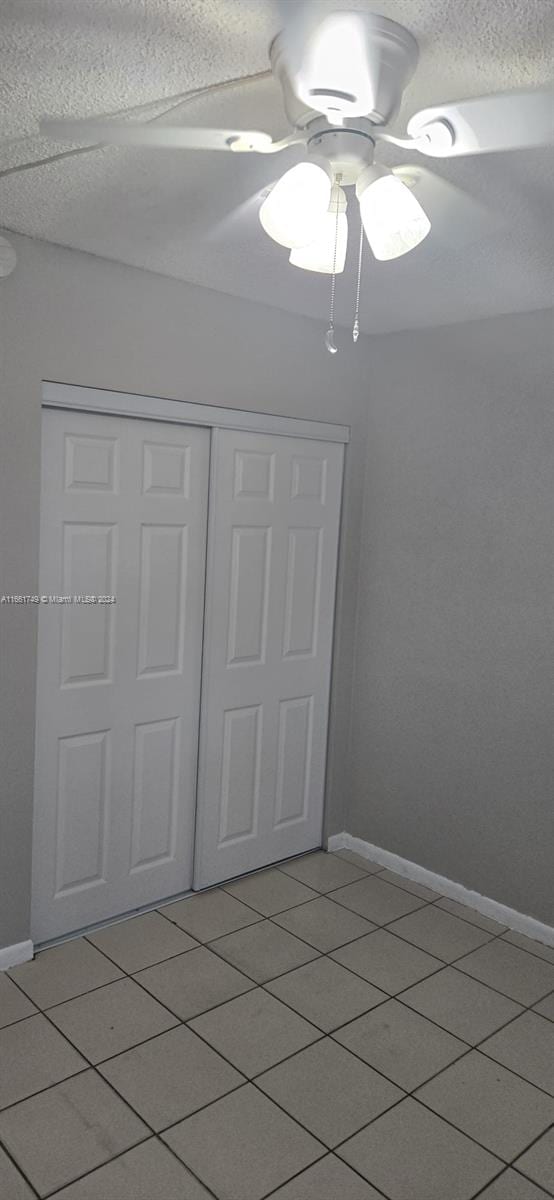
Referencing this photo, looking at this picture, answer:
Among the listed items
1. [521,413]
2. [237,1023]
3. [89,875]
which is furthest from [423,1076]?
[521,413]

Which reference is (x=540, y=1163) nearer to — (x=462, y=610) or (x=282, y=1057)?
(x=282, y=1057)

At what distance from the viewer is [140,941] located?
310 cm

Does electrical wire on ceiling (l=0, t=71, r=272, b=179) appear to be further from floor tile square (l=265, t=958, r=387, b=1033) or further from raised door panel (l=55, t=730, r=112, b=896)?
floor tile square (l=265, t=958, r=387, b=1033)

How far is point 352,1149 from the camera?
2180mm

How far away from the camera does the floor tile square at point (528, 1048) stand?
8.27 ft

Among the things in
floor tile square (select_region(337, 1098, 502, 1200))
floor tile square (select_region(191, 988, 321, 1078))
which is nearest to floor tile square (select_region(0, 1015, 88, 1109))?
floor tile square (select_region(191, 988, 321, 1078))

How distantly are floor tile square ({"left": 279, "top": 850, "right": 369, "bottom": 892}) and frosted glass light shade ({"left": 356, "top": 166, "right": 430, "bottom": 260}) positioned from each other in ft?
8.96

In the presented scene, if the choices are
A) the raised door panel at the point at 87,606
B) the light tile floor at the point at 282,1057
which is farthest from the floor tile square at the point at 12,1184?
the raised door panel at the point at 87,606

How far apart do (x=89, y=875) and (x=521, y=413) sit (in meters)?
2.35

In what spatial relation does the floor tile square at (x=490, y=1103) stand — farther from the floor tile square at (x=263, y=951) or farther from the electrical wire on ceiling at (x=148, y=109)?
the electrical wire on ceiling at (x=148, y=109)

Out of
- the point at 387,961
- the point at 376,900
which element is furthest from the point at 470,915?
the point at 387,961

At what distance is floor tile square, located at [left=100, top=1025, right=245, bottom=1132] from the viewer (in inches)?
89.7

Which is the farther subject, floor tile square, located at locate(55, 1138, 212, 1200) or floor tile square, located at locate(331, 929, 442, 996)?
floor tile square, located at locate(331, 929, 442, 996)

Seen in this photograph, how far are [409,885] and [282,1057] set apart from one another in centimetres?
129
